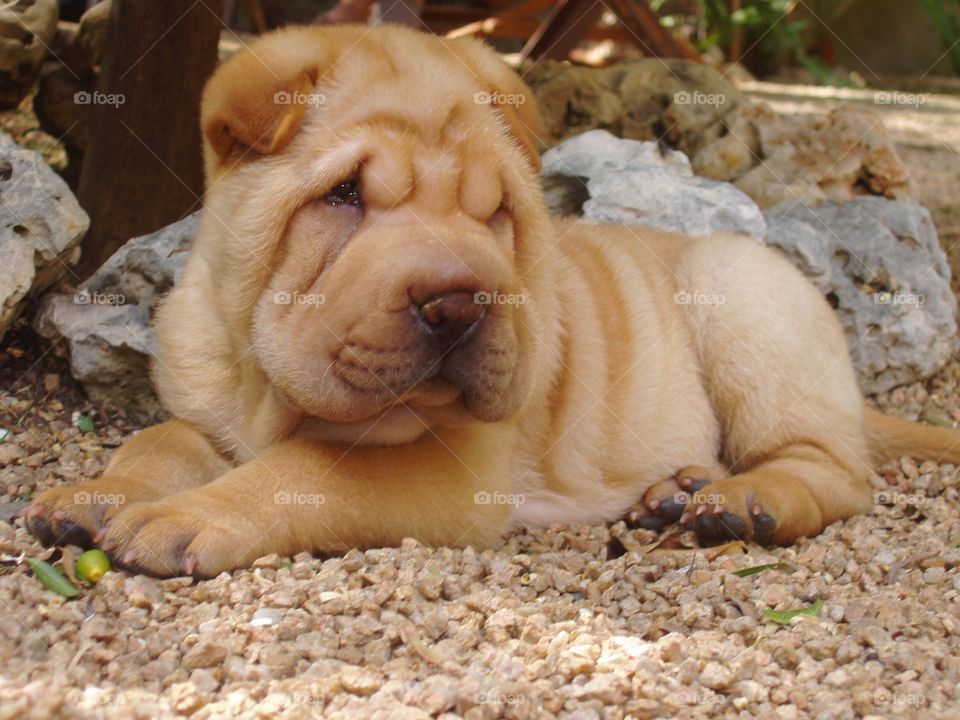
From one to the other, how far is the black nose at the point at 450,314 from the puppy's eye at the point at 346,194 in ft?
1.71

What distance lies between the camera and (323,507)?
374cm

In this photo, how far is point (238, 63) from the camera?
149 inches

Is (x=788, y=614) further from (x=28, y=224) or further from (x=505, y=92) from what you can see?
(x=28, y=224)

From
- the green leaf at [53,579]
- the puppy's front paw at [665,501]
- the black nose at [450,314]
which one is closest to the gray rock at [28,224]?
A: the green leaf at [53,579]

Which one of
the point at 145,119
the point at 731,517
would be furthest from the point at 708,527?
the point at 145,119

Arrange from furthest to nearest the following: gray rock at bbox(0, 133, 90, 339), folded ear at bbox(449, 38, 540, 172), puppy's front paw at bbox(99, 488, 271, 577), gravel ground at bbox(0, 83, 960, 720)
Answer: gray rock at bbox(0, 133, 90, 339) → folded ear at bbox(449, 38, 540, 172) → puppy's front paw at bbox(99, 488, 271, 577) → gravel ground at bbox(0, 83, 960, 720)

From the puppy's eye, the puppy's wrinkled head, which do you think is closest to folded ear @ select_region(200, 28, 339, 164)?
the puppy's wrinkled head

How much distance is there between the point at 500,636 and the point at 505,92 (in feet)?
6.88

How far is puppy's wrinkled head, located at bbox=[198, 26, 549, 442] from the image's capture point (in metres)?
3.39

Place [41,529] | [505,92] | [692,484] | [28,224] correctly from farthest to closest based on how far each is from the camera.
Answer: [28,224]
[692,484]
[505,92]
[41,529]

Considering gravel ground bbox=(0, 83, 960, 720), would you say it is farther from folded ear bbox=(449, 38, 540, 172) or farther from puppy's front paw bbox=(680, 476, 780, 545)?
folded ear bbox=(449, 38, 540, 172)

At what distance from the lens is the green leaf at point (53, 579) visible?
3.34 m

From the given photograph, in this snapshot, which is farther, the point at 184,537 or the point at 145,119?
the point at 145,119

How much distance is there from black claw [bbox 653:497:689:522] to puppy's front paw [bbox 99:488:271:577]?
1858 mm
